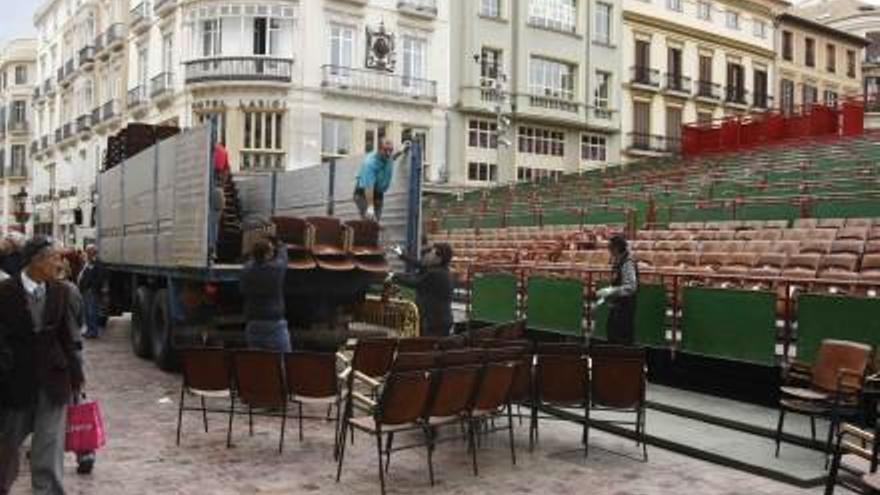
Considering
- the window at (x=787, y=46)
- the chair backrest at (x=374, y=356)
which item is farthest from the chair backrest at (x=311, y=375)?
the window at (x=787, y=46)

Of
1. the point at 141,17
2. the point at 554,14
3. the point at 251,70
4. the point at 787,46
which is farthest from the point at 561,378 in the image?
the point at 787,46

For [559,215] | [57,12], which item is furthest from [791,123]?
[57,12]

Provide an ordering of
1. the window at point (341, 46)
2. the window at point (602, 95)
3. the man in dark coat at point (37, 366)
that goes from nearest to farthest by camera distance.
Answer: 1. the man in dark coat at point (37, 366)
2. the window at point (341, 46)
3. the window at point (602, 95)

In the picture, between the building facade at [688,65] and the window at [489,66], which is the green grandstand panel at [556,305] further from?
A: the building facade at [688,65]

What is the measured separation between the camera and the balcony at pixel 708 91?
5409 cm

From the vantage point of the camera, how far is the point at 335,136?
39250mm

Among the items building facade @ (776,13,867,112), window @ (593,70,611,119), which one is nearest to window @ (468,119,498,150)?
window @ (593,70,611,119)

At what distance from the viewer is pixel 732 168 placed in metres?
25.3

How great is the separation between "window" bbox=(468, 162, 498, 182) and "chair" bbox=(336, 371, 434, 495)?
36736mm

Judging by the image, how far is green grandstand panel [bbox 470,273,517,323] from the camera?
566 inches

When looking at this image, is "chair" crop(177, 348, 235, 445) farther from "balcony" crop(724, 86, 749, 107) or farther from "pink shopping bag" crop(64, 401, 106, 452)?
"balcony" crop(724, 86, 749, 107)

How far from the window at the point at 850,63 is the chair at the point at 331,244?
6145 centimetres

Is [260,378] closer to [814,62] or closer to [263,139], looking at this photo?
[263,139]

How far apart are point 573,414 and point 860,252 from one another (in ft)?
14.8
